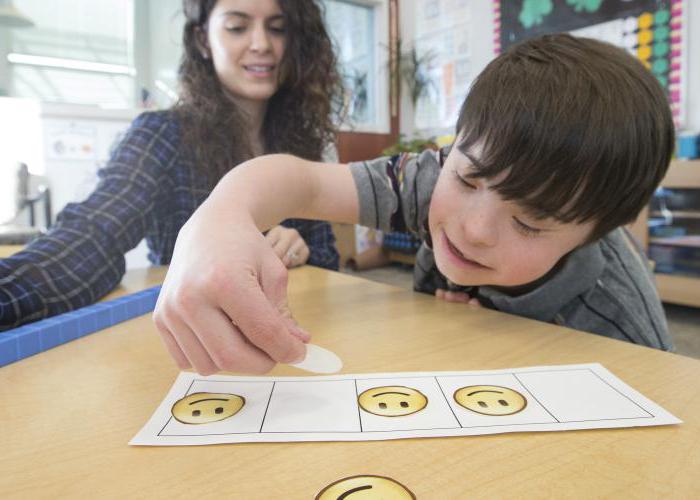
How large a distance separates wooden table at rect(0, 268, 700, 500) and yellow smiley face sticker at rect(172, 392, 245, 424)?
0.8 inches

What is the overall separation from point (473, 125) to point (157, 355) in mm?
335

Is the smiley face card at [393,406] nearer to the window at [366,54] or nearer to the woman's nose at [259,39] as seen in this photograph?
the woman's nose at [259,39]

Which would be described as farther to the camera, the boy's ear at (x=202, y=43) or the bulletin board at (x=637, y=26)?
the bulletin board at (x=637, y=26)

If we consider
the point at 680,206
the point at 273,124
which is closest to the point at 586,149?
the point at 273,124

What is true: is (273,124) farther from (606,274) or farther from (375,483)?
(375,483)

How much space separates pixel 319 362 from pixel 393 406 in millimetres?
79

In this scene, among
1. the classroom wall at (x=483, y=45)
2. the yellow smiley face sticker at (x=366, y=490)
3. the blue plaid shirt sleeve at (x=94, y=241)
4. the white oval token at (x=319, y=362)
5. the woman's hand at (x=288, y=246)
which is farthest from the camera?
the classroom wall at (x=483, y=45)

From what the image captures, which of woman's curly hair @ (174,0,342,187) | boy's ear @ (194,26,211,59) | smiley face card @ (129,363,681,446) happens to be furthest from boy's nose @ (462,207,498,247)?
boy's ear @ (194,26,211,59)

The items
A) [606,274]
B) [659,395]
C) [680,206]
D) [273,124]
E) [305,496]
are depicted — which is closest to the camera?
[305,496]

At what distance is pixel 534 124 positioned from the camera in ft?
1.43

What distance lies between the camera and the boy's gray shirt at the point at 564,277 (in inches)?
22.0

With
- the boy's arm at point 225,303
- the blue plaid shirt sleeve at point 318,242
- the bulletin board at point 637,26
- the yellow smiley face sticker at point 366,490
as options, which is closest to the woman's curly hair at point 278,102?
the blue plaid shirt sleeve at point 318,242

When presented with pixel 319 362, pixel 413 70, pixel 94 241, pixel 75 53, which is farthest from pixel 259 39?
pixel 413 70

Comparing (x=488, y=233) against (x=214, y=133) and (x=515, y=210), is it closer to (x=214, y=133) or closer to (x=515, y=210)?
(x=515, y=210)
